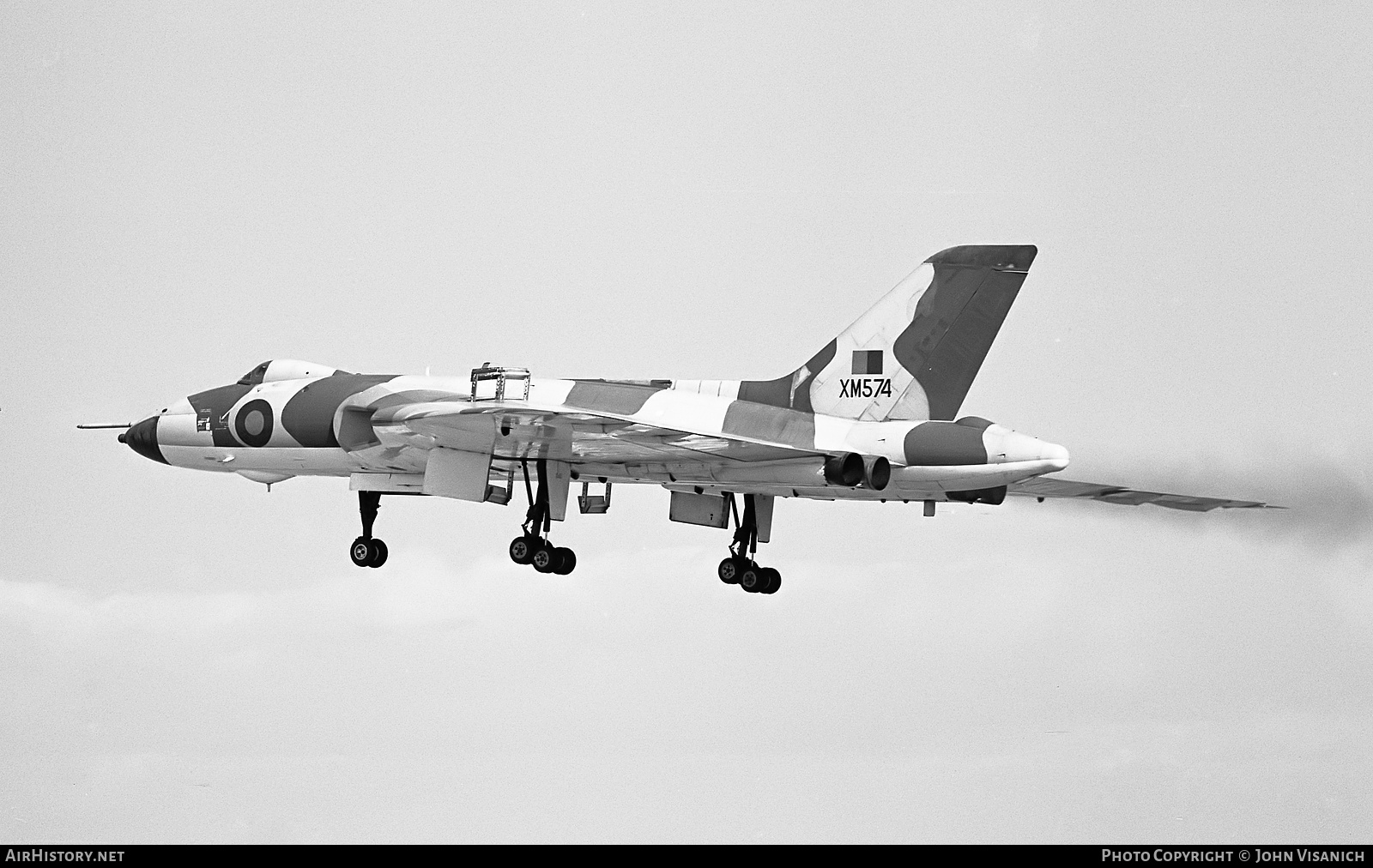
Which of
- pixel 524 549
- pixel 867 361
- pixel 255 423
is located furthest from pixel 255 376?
pixel 867 361

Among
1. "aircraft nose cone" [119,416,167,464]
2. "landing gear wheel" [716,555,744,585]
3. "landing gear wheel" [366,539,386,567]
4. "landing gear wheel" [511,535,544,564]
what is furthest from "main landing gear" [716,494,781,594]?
"aircraft nose cone" [119,416,167,464]

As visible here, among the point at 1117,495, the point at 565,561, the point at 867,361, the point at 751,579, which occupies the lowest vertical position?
the point at 751,579

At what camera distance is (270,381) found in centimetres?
3584

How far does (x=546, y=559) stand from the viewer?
109 ft

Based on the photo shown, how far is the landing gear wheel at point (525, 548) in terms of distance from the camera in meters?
33.2

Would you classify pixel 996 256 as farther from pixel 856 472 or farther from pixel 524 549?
pixel 524 549

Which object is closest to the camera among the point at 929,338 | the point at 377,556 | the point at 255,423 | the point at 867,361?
the point at 929,338

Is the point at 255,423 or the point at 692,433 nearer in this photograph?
the point at 692,433

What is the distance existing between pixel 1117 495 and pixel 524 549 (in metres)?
9.53

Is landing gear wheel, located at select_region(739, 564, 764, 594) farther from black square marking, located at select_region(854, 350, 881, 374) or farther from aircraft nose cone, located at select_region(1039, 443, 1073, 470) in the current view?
aircraft nose cone, located at select_region(1039, 443, 1073, 470)

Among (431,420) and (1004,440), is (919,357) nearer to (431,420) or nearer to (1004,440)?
(1004,440)
